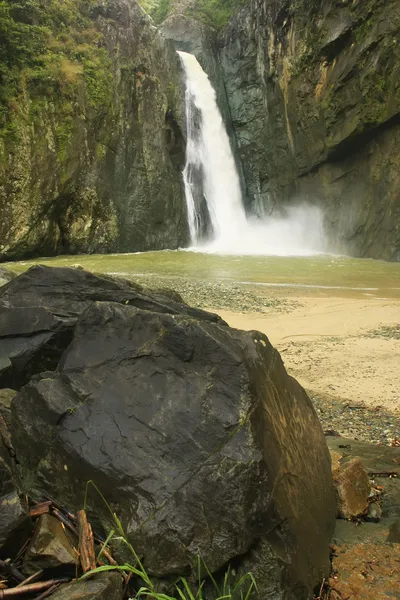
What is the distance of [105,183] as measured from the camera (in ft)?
61.7

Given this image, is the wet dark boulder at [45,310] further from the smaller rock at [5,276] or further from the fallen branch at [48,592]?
the smaller rock at [5,276]

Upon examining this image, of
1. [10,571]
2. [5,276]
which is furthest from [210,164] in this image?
[10,571]

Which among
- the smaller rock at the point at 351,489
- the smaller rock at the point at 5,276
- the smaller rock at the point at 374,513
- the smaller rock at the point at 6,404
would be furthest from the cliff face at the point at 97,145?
the smaller rock at the point at 374,513

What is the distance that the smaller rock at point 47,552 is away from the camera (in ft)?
5.09

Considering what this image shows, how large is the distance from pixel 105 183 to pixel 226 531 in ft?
60.1

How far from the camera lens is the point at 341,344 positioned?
5840mm

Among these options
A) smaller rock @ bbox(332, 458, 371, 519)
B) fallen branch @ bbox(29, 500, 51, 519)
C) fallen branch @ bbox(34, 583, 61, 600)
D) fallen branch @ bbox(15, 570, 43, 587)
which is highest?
fallen branch @ bbox(29, 500, 51, 519)

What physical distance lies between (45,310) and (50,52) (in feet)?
58.3

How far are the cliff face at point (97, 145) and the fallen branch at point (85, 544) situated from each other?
14.8m

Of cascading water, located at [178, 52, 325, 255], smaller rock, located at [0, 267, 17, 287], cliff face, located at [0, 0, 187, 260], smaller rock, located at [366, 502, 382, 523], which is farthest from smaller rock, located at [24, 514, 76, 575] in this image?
cascading water, located at [178, 52, 325, 255]

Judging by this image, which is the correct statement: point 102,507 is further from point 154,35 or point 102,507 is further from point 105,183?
point 154,35

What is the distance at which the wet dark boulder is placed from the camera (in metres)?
2.59

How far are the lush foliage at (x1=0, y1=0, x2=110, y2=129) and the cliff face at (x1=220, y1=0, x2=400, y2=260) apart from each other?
738cm

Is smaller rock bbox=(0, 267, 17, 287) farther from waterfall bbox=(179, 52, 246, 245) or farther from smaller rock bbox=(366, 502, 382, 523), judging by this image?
waterfall bbox=(179, 52, 246, 245)
